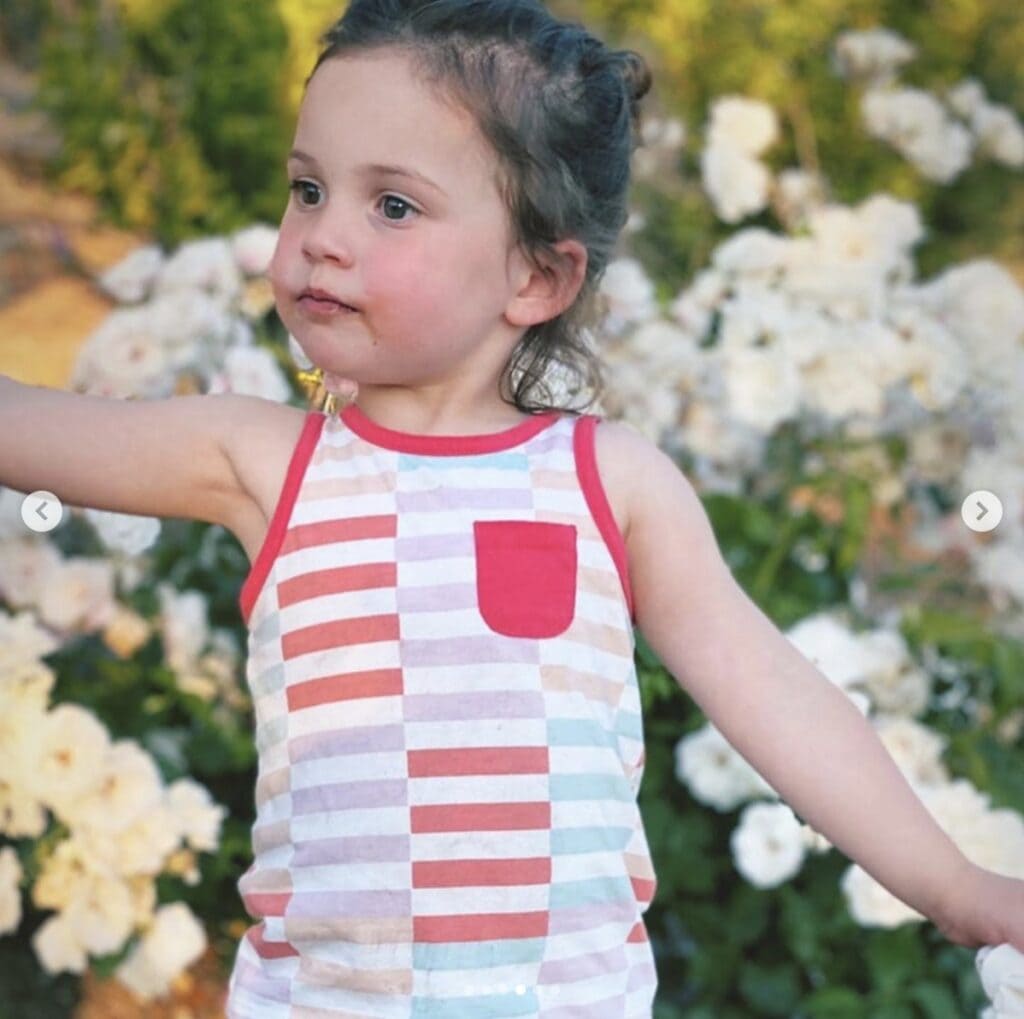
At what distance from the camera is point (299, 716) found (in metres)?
1.69

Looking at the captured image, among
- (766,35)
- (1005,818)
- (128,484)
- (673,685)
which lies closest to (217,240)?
(673,685)

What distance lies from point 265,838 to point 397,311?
0.49 meters

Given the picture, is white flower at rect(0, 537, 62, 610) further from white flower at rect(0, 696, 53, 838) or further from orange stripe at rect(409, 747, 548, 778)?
orange stripe at rect(409, 747, 548, 778)

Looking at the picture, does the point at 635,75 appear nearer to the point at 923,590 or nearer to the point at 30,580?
the point at 30,580

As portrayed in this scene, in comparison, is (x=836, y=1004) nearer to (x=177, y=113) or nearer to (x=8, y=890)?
(x=8, y=890)

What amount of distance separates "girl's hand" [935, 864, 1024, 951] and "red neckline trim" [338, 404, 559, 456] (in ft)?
1.91

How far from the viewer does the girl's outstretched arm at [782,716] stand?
176 cm

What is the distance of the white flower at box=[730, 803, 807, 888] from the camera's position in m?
2.64

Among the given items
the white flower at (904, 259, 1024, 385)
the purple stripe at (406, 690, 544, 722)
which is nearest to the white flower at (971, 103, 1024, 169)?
the white flower at (904, 259, 1024, 385)

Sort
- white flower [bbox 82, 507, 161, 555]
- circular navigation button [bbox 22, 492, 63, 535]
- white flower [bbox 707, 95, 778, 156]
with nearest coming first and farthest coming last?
1. white flower [bbox 82, 507, 161, 555]
2. circular navigation button [bbox 22, 492, 63, 535]
3. white flower [bbox 707, 95, 778, 156]

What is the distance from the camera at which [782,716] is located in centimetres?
177

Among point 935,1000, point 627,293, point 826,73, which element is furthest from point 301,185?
point 826,73

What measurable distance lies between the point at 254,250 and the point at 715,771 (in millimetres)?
1024

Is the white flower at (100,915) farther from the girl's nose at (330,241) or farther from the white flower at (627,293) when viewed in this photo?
the girl's nose at (330,241)
